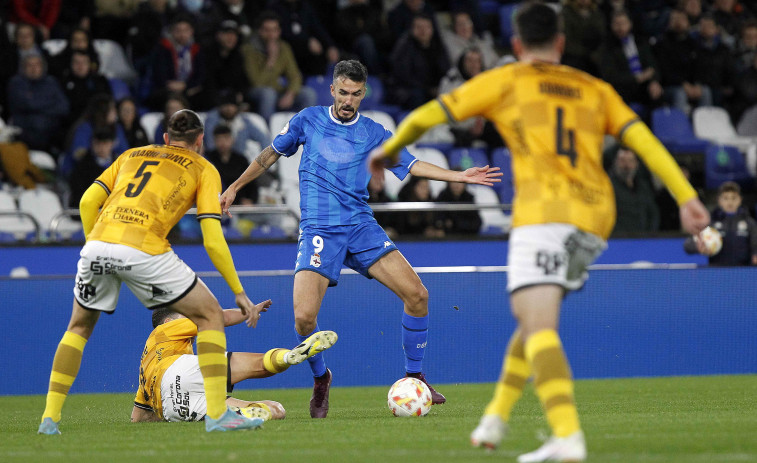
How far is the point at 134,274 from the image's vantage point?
6.12 metres

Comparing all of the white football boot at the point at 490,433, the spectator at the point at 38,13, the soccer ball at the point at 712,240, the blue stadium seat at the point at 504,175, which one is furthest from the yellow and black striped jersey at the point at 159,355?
the spectator at the point at 38,13

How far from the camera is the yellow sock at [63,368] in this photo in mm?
6469

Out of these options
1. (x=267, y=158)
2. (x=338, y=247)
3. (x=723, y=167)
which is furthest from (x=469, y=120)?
(x=338, y=247)

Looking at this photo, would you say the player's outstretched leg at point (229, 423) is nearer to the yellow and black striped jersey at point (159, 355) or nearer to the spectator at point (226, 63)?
the yellow and black striped jersey at point (159, 355)

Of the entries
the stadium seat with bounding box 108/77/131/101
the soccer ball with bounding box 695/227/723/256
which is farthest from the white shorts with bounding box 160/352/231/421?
the stadium seat with bounding box 108/77/131/101

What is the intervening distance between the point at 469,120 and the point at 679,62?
11.9 ft

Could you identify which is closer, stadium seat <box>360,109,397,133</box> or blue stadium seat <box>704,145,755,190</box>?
stadium seat <box>360,109,397,133</box>

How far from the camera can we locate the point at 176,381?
714 cm

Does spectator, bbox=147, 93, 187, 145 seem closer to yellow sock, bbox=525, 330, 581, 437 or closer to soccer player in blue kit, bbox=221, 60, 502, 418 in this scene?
soccer player in blue kit, bbox=221, 60, 502, 418

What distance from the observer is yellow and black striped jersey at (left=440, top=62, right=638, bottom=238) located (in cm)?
470

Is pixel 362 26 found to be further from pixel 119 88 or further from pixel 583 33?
pixel 119 88

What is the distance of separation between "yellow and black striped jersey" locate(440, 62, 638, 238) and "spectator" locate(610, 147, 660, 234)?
8.05 meters

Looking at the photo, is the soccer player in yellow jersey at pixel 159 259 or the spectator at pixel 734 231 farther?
the spectator at pixel 734 231

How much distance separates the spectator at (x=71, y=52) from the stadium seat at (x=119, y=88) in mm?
415
